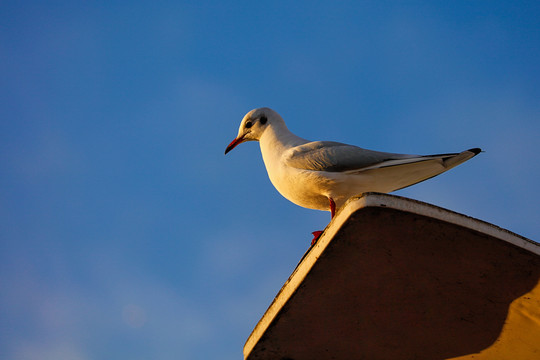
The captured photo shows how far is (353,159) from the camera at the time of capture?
461cm

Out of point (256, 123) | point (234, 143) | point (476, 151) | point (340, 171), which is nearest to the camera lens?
point (476, 151)

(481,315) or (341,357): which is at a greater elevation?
(481,315)

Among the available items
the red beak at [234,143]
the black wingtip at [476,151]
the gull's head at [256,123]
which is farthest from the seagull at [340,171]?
the red beak at [234,143]

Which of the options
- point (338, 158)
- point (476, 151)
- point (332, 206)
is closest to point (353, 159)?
point (338, 158)

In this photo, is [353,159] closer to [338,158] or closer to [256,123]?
[338,158]

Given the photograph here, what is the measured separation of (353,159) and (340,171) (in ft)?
0.56

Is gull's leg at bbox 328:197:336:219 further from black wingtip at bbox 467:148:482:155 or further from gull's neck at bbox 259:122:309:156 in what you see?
black wingtip at bbox 467:148:482:155

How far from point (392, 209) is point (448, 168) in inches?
87.8

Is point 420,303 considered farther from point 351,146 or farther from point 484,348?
point 351,146

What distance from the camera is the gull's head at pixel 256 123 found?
5867 mm

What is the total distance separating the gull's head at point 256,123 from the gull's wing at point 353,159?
3.54ft

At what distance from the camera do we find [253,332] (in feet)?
11.5

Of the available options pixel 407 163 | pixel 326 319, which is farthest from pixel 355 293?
pixel 407 163

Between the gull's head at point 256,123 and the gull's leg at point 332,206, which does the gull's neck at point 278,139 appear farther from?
the gull's leg at point 332,206
